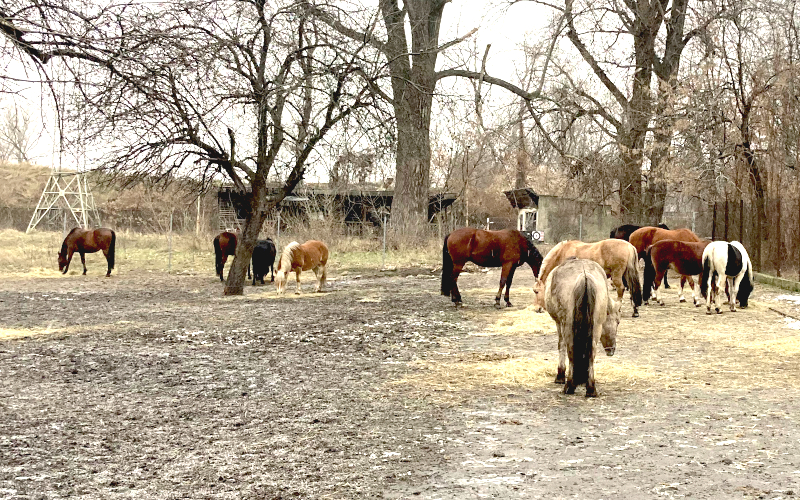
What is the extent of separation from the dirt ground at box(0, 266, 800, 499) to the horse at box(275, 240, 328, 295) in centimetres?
459

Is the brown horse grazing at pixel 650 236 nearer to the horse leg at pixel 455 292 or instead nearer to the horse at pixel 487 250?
the horse at pixel 487 250

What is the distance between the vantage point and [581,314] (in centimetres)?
743

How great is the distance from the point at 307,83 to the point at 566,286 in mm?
9743

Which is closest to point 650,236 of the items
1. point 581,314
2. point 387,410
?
point 581,314

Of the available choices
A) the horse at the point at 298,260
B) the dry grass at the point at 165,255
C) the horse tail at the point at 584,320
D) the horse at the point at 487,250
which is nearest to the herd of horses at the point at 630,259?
the horse at the point at 487,250

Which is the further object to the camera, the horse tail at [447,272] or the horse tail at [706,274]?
the horse tail at [447,272]

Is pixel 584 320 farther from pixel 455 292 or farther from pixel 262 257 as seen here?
pixel 262 257

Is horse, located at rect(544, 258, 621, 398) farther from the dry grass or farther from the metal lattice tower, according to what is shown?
the metal lattice tower

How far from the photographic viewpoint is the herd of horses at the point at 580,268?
7.59 m

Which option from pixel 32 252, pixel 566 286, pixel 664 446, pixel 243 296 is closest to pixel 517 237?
pixel 243 296

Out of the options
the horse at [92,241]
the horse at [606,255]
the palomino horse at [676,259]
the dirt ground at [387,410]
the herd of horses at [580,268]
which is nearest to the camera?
the dirt ground at [387,410]

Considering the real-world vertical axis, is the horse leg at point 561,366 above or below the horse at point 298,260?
below

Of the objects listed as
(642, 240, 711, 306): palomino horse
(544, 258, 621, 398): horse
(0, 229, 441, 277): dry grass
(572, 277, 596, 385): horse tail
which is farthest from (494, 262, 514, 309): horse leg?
(0, 229, 441, 277): dry grass

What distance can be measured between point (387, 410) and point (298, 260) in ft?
38.4
